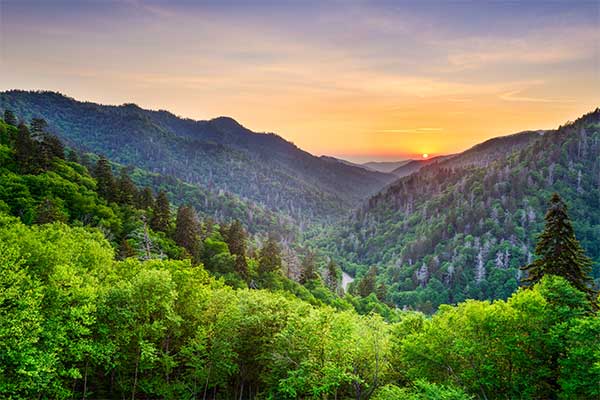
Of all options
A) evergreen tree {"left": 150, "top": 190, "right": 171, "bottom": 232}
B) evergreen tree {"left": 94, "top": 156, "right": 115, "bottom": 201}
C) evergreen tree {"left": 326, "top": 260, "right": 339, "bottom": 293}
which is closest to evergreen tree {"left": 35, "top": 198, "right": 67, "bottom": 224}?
evergreen tree {"left": 150, "top": 190, "right": 171, "bottom": 232}

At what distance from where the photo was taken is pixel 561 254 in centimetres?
3541

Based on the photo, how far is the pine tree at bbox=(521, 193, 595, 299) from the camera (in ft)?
115

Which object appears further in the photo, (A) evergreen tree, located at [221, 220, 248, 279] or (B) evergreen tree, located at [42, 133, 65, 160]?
(B) evergreen tree, located at [42, 133, 65, 160]

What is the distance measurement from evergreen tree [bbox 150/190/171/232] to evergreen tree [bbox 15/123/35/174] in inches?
888

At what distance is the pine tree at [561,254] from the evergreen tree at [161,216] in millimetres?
67857

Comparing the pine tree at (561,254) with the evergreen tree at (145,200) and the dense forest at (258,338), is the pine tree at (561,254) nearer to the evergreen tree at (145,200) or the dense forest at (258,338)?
the dense forest at (258,338)

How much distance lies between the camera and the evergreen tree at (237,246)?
277ft

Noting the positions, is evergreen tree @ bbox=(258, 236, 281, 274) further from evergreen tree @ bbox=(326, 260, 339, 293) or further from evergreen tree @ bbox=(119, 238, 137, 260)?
evergreen tree @ bbox=(326, 260, 339, 293)

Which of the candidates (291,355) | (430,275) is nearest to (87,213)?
(291,355)

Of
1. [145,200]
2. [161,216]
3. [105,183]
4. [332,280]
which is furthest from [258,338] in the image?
[332,280]

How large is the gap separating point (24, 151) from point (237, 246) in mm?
43128

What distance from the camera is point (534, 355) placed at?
30.0 meters

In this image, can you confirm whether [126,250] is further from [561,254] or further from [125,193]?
[561,254]

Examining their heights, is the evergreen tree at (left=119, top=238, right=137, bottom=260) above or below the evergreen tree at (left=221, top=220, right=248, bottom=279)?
above
